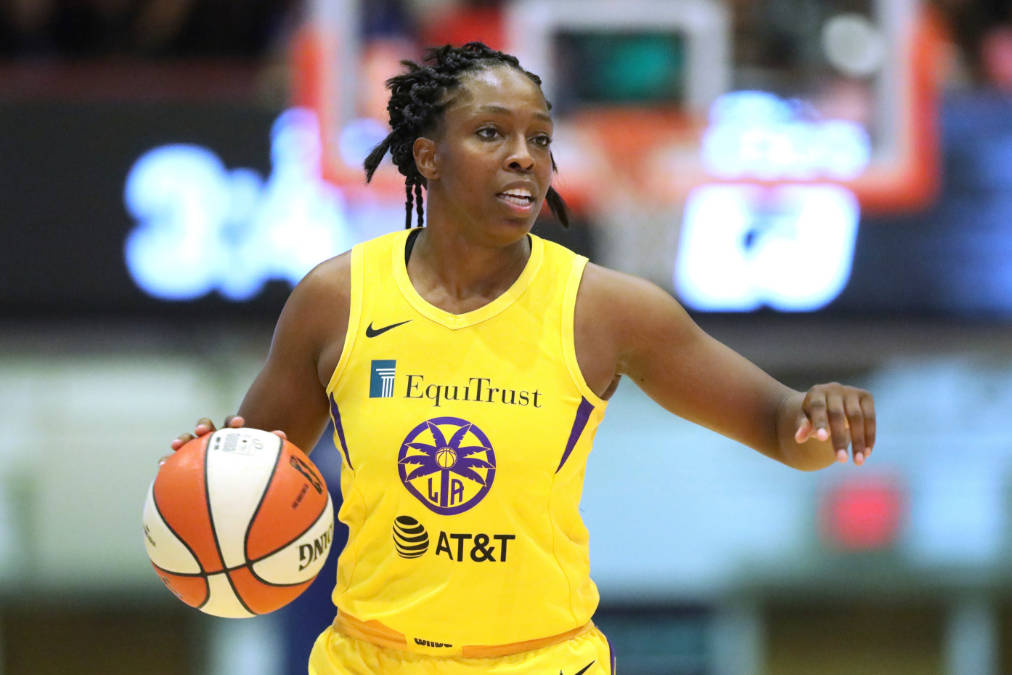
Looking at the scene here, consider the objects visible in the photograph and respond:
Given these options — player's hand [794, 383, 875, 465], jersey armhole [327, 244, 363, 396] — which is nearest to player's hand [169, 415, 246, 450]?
jersey armhole [327, 244, 363, 396]

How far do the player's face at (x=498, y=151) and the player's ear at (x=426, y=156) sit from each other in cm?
7

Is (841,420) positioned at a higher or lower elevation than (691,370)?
lower

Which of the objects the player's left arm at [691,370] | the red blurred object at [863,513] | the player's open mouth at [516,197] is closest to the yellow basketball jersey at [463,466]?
the player's left arm at [691,370]

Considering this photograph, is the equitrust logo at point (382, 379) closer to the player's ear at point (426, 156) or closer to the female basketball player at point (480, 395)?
the female basketball player at point (480, 395)

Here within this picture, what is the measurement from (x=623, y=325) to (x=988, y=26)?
6343mm

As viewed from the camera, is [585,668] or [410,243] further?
[410,243]

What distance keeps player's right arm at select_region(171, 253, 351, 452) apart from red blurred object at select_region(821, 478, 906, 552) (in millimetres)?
7119

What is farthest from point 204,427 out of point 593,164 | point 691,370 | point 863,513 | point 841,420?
→ point 863,513

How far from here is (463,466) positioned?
2.88 m

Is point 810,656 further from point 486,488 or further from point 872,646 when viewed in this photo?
point 486,488

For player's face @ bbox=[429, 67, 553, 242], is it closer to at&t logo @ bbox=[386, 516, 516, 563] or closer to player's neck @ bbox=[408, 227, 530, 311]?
player's neck @ bbox=[408, 227, 530, 311]

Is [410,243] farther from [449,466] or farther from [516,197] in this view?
[449,466]

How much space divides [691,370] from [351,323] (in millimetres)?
804

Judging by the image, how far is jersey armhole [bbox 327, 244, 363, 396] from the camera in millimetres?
3025
